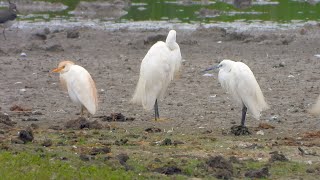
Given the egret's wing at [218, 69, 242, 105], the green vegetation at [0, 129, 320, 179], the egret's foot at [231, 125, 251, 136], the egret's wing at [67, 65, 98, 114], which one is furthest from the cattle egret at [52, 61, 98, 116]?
the egret's foot at [231, 125, 251, 136]

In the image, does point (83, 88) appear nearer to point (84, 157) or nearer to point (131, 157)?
point (131, 157)

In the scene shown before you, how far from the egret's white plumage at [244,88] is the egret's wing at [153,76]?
133cm

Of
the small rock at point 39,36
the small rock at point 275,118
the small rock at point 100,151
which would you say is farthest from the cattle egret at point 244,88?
the small rock at point 39,36

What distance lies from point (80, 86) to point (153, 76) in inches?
43.2

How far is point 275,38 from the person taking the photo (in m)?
22.4

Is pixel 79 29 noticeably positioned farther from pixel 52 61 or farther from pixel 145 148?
pixel 145 148

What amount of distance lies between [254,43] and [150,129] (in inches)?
413

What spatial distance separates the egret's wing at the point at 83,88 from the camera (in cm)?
1259

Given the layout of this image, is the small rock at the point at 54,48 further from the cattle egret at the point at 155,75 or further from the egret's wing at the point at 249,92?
the egret's wing at the point at 249,92

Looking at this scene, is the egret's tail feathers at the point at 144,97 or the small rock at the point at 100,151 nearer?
the small rock at the point at 100,151

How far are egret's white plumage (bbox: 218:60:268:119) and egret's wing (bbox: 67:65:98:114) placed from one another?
193cm

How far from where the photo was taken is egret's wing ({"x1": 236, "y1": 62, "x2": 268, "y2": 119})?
11922 millimetres

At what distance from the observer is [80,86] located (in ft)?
42.0

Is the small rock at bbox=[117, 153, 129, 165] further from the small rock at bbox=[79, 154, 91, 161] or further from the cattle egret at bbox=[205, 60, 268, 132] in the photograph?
the cattle egret at bbox=[205, 60, 268, 132]
